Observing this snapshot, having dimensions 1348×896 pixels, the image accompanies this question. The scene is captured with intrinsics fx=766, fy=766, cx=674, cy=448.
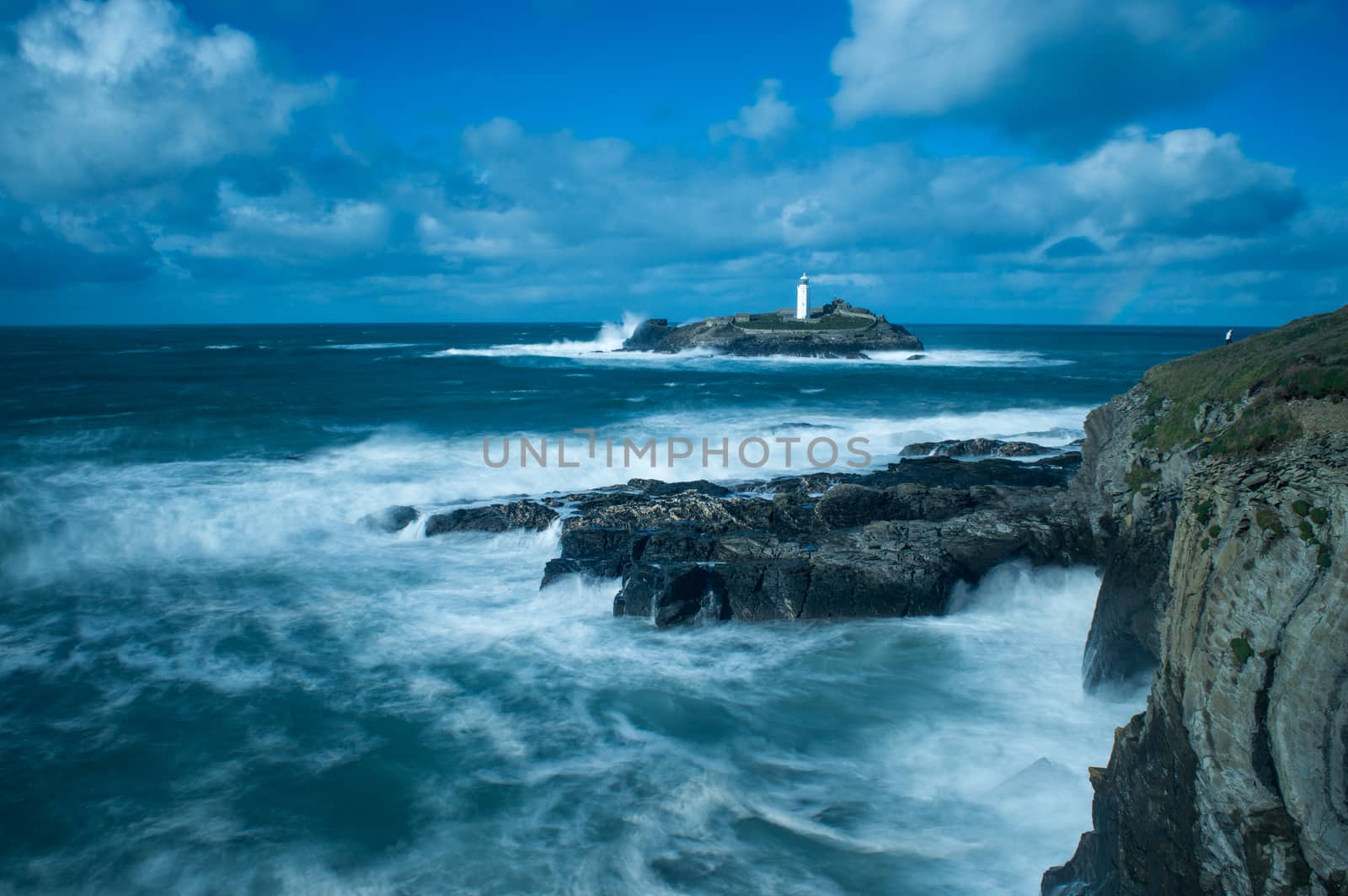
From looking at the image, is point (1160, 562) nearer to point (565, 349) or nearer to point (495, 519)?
point (495, 519)

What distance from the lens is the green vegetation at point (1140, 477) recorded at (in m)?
10.9

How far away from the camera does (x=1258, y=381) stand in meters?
8.98

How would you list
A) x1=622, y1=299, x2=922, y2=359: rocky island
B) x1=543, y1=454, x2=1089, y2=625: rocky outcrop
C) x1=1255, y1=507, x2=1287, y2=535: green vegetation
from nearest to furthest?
x1=1255, y1=507, x2=1287, y2=535: green vegetation
x1=543, y1=454, x2=1089, y2=625: rocky outcrop
x1=622, y1=299, x2=922, y2=359: rocky island

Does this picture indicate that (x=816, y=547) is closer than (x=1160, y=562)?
No

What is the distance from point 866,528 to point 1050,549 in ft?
9.98

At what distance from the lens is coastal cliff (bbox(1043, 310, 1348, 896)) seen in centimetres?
414

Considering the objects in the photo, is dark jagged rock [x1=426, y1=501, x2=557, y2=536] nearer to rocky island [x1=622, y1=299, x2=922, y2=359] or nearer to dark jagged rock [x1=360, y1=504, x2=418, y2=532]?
dark jagged rock [x1=360, y1=504, x2=418, y2=532]

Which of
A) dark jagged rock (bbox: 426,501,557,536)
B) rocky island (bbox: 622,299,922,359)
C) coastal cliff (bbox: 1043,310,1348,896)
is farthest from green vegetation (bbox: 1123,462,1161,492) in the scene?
rocky island (bbox: 622,299,922,359)

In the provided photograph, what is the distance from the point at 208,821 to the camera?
25.8ft

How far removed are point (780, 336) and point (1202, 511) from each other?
74.8 m

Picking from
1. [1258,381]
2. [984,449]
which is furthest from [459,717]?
[984,449]

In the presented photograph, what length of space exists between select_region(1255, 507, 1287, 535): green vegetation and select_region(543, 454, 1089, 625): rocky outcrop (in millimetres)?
7611

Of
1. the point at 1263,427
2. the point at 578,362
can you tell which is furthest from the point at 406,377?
the point at 1263,427

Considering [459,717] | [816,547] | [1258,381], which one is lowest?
[459,717]
